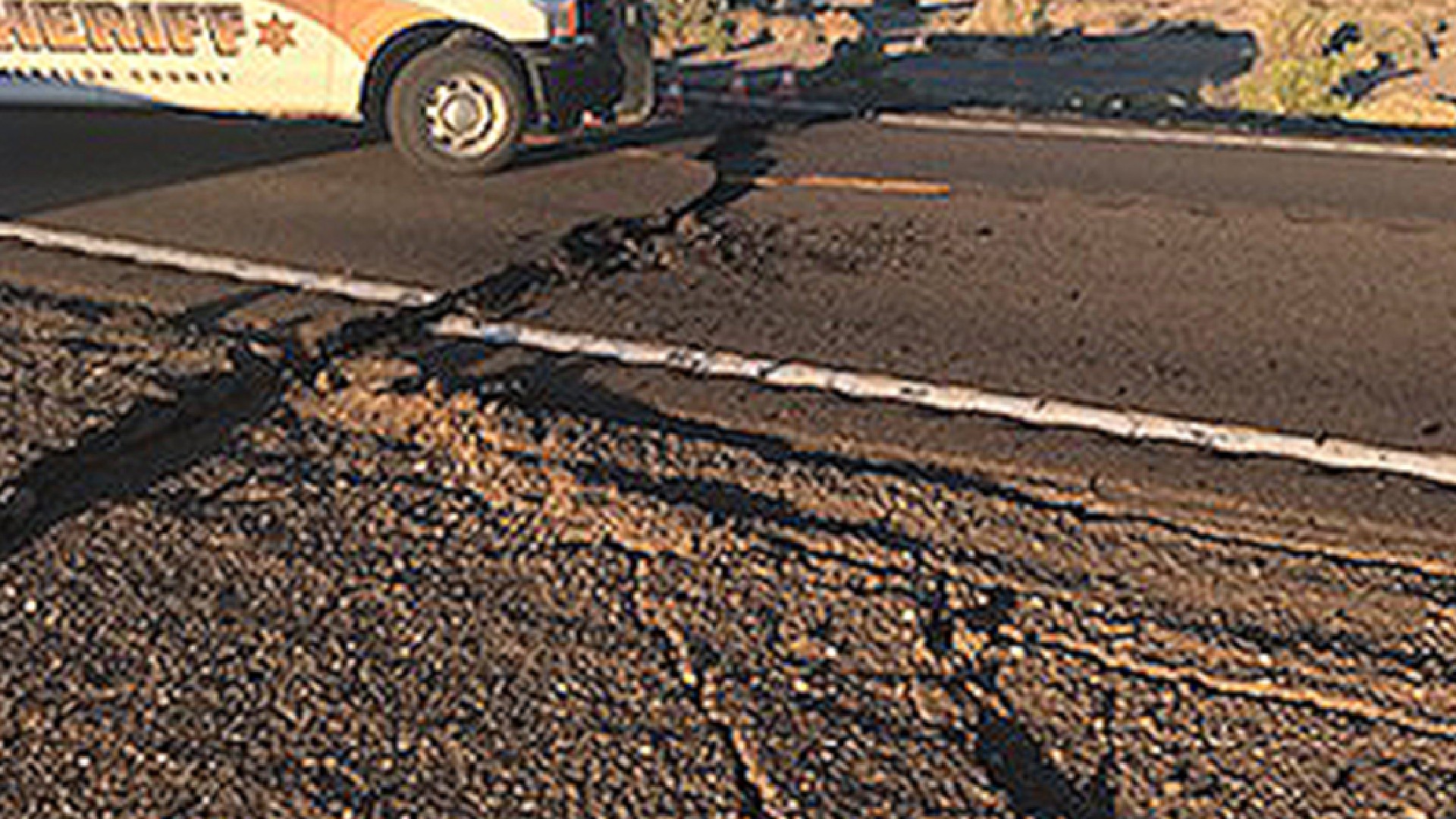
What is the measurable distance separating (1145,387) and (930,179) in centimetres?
338

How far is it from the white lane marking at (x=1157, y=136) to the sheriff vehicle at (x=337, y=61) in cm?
317

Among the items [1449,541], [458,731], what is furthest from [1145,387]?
[458,731]

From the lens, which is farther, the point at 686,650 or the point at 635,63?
the point at 635,63

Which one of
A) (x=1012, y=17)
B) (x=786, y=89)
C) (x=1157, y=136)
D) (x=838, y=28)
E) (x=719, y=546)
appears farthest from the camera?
(x=1012, y=17)

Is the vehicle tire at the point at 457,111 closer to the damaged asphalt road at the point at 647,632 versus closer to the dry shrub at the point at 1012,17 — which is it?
the damaged asphalt road at the point at 647,632

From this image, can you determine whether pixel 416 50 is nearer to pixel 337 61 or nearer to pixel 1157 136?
pixel 337 61

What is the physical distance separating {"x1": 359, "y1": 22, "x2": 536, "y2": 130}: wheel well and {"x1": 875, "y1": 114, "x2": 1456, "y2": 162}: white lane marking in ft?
11.0

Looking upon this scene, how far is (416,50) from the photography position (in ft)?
24.7

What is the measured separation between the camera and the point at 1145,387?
4578 millimetres

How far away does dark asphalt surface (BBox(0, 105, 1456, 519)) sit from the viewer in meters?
4.79

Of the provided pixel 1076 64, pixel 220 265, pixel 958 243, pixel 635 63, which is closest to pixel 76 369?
pixel 220 265

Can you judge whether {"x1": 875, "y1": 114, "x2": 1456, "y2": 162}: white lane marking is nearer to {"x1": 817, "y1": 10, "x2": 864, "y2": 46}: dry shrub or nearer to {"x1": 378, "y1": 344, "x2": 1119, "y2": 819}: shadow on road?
{"x1": 378, "y1": 344, "x2": 1119, "y2": 819}: shadow on road

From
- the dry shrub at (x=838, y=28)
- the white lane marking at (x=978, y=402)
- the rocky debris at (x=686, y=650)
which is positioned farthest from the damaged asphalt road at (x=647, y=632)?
the dry shrub at (x=838, y=28)

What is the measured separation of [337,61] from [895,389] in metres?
4.64
